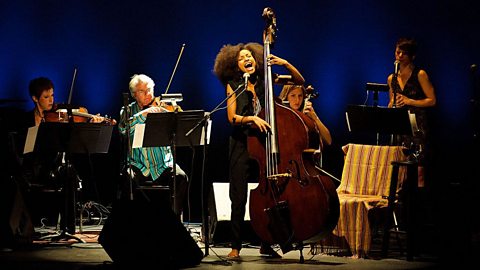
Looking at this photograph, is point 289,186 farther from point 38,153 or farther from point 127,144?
point 38,153

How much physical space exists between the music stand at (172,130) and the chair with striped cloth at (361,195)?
1206 millimetres

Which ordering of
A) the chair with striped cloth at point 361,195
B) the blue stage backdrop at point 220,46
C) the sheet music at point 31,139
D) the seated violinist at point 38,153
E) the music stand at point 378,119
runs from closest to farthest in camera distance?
1. the music stand at point 378,119
2. the chair with striped cloth at point 361,195
3. the sheet music at point 31,139
4. the seated violinist at point 38,153
5. the blue stage backdrop at point 220,46

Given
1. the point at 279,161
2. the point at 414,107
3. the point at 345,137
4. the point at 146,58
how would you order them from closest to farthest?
the point at 279,161
the point at 414,107
the point at 345,137
the point at 146,58

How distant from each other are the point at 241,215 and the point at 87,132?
155cm

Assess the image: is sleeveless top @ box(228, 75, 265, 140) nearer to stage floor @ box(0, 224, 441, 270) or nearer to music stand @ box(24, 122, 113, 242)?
stage floor @ box(0, 224, 441, 270)

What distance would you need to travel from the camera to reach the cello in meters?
4.72

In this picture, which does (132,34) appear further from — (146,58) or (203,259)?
(203,259)

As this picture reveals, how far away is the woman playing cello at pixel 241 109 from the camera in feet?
17.2

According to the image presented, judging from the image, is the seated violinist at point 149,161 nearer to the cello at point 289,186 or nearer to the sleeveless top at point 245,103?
the sleeveless top at point 245,103

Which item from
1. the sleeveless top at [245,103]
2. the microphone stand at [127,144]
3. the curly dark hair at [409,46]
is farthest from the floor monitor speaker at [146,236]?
the curly dark hair at [409,46]

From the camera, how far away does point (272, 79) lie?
5043mm

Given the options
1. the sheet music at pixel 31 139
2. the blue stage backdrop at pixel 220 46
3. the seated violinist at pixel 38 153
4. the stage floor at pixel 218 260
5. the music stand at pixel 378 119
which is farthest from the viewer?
the blue stage backdrop at pixel 220 46

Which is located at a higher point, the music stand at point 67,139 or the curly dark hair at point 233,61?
the curly dark hair at point 233,61

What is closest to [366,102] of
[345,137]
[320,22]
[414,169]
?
[345,137]
